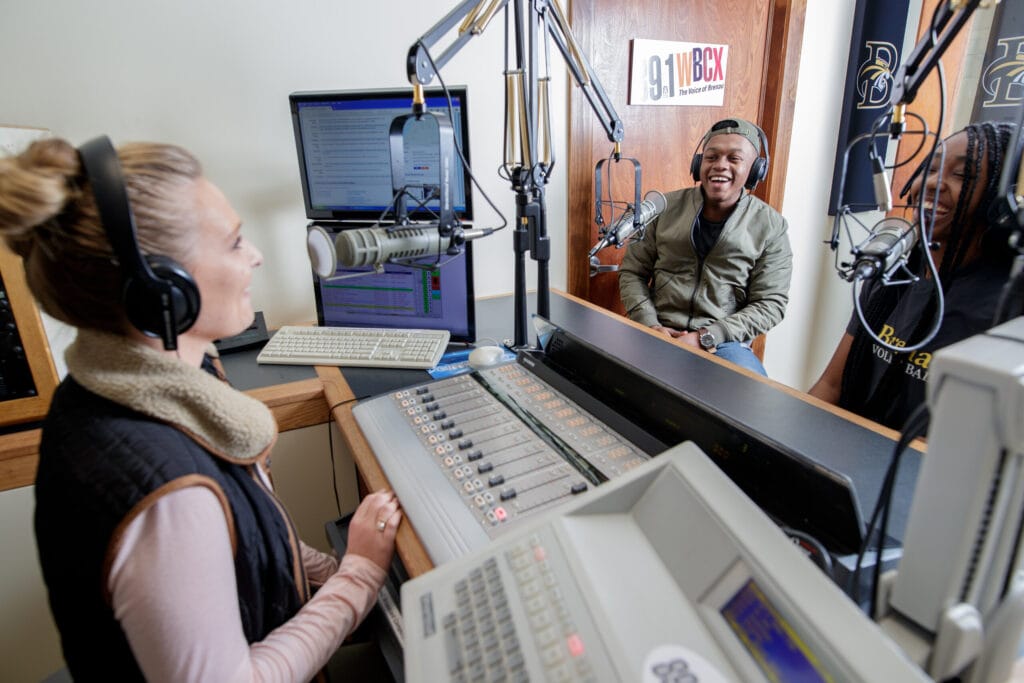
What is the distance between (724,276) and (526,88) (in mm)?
1161

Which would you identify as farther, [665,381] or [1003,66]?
[1003,66]

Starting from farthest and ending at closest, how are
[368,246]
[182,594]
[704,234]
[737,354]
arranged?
[704,234]
[737,354]
[368,246]
[182,594]

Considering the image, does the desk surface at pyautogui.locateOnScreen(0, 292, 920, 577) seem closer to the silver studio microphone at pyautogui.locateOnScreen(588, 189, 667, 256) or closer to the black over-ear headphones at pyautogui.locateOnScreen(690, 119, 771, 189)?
the silver studio microphone at pyautogui.locateOnScreen(588, 189, 667, 256)

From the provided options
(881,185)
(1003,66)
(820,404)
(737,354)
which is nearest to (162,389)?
(881,185)

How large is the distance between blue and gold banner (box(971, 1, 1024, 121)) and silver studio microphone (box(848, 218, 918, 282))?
5.06 ft

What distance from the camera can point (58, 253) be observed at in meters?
0.56

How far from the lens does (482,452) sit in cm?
80

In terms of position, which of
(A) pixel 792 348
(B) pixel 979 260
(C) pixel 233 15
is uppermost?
(C) pixel 233 15

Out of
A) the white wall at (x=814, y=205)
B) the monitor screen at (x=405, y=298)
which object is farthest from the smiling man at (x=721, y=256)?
the monitor screen at (x=405, y=298)

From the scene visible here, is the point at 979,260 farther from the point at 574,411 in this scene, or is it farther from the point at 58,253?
the point at 58,253

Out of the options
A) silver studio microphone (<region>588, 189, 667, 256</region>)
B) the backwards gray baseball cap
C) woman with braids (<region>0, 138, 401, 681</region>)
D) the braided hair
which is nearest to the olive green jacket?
the backwards gray baseball cap

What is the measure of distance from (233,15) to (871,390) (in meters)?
1.81

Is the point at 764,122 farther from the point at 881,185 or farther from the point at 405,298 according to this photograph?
the point at 881,185

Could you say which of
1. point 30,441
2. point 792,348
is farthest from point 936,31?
point 792,348
